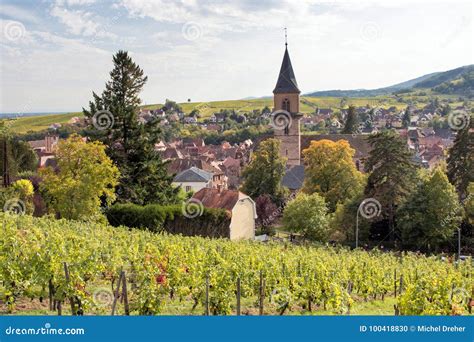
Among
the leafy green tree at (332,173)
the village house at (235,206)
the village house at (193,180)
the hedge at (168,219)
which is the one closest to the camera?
the hedge at (168,219)

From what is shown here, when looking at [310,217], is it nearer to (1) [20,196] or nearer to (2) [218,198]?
(2) [218,198]

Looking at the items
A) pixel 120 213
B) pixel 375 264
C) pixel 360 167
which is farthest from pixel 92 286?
pixel 360 167

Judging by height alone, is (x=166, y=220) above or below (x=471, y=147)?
below

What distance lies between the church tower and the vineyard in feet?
164

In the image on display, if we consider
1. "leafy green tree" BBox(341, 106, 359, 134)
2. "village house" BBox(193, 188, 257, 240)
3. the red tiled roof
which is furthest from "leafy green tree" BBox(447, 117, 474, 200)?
"leafy green tree" BBox(341, 106, 359, 134)

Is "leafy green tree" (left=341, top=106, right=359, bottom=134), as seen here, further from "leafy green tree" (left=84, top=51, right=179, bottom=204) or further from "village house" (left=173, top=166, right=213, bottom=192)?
"leafy green tree" (left=84, top=51, right=179, bottom=204)

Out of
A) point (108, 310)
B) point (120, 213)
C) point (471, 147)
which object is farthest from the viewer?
point (471, 147)

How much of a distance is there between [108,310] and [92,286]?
3.11 meters

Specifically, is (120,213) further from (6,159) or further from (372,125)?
(372,125)

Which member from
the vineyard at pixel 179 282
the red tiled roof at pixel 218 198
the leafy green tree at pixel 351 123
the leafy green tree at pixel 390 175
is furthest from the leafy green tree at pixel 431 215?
the leafy green tree at pixel 351 123

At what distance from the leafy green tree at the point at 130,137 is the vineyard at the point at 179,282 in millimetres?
20095

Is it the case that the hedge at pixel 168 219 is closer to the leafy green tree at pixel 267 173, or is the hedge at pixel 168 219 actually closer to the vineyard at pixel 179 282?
the vineyard at pixel 179 282

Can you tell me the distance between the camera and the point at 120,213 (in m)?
34.3

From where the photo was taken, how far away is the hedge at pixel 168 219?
3369 centimetres
